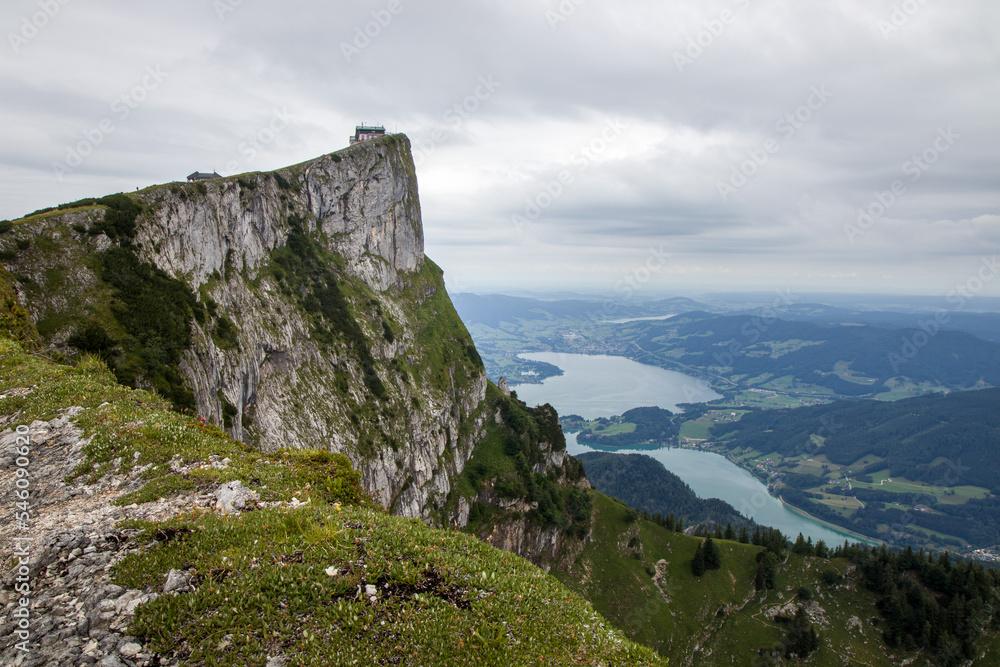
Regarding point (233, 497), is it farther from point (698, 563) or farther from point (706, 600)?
point (698, 563)

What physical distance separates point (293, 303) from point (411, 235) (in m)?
48.7

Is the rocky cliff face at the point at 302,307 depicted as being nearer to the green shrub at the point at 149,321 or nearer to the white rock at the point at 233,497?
the green shrub at the point at 149,321

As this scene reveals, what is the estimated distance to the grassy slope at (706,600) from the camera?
73500 mm

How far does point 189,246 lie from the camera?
4784cm

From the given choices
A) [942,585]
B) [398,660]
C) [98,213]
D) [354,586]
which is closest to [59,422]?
[354,586]

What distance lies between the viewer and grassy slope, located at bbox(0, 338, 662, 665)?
25.1 ft

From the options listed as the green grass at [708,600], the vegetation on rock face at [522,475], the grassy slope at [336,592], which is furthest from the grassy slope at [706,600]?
the grassy slope at [336,592]

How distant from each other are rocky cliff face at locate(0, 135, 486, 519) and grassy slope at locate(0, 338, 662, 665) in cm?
2573

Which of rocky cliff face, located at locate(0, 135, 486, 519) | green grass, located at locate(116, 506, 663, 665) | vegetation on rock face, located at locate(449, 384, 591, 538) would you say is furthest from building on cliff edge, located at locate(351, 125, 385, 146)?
green grass, located at locate(116, 506, 663, 665)

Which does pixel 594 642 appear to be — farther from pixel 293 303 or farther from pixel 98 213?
pixel 293 303

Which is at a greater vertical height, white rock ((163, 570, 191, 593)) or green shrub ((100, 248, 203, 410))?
green shrub ((100, 248, 203, 410))

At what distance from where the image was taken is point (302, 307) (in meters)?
65.8

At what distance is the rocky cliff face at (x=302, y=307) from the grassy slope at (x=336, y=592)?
25.7 metres

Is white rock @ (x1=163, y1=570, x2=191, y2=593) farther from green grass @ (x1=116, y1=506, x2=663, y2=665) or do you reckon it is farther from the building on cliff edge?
the building on cliff edge
